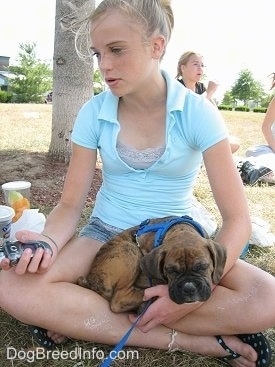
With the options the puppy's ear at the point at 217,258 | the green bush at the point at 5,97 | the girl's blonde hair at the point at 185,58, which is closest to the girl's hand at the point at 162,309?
the puppy's ear at the point at 217,258

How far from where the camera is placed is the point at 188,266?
2.30m

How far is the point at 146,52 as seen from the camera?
8.77 ft

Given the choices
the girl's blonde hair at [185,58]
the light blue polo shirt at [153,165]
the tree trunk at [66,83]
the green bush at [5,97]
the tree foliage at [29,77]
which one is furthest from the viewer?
the tree foliage at [29,77]

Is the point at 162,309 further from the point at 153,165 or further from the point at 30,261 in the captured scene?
the point at 153,165

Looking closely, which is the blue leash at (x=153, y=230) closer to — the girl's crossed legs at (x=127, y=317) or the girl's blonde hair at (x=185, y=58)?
the girl's crossed legs at (x=127, y=317)

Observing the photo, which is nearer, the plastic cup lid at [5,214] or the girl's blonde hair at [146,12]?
the girl's blonde hair at [146,12]

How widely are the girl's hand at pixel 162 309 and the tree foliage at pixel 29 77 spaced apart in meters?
45.0

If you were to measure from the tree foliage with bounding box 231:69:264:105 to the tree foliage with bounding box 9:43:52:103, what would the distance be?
50177 millimetres

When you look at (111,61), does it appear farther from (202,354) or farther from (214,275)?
(202,354)

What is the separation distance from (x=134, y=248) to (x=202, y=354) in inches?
27.9

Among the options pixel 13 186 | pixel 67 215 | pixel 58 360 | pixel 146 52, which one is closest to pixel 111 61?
pixel 146 52

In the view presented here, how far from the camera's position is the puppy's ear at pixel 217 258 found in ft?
7.77

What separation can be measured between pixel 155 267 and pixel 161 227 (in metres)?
0.26

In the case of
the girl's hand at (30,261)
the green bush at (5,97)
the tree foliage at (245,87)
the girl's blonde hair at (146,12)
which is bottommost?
the green bush at (5,97)
